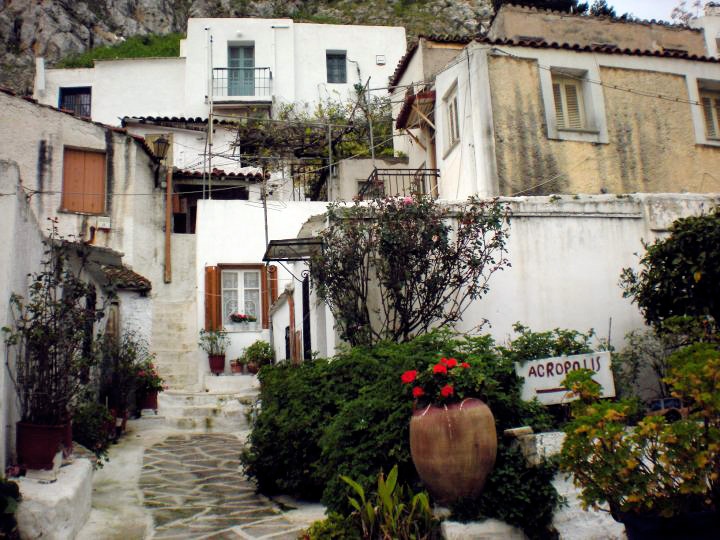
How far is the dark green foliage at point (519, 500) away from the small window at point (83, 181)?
14796 mm

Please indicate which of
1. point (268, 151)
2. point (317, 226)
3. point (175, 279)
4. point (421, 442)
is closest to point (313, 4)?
point (268, 151)

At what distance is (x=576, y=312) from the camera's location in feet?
32.9

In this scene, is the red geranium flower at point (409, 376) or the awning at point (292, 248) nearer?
the red geranium flower at point (409, 376)

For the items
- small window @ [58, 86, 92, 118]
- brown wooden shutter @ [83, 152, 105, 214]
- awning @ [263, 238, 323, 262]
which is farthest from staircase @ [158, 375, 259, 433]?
small window @ [58, 86, 92, 118]

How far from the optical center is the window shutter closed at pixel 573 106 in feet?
42.5

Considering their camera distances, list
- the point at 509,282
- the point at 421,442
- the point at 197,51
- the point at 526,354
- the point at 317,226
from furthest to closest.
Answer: the point at 197,51 → the point at 317,226 → the point at 509,282 → the point at 526,354 → the point at 421,442

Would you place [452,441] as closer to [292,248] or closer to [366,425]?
[366,425]

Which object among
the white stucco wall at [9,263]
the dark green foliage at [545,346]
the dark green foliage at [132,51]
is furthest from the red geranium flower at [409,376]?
the dark green foliage at [132,51]

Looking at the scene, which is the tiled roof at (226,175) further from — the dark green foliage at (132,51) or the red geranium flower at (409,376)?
the dark green foliage at (132,51)

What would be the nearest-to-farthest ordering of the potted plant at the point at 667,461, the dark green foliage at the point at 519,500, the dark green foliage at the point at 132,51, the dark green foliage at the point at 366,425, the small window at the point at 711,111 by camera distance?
the potted plant at the point at 667,461 → the dark green foliage at the point at 519,500 → the dark green foliage at the point at 366,425 → the small window at the point at 711,111 → the dark green foliage at the point at 132,51

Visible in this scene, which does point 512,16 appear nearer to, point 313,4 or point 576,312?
point 576,312

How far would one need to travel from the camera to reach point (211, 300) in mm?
18609

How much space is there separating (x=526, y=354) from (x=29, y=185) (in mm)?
14258

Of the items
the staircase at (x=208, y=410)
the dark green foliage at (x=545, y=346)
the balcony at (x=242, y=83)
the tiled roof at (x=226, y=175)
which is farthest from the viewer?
the balcony at (x=242, y=83)
